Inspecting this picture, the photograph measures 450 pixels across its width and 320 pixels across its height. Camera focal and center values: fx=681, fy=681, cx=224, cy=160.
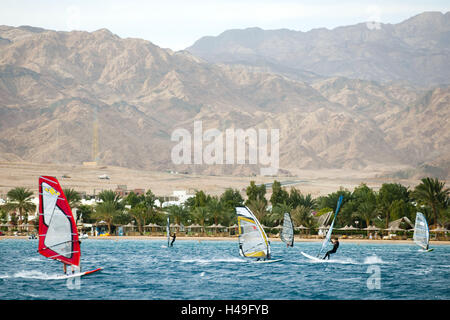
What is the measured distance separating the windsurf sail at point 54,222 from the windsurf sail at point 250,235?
15.4 m

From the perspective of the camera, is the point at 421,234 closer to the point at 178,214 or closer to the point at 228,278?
the point at 228,278

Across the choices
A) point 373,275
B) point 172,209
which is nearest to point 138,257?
point 373,275

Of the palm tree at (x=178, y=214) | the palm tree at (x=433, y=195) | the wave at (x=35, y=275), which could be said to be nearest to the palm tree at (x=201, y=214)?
the palm tree at (x=178, y=214)

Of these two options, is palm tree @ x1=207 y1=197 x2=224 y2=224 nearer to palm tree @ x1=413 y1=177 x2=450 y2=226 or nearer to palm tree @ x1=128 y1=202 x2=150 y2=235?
palm tree @ x1=128 y1=202 x2=150 y2=235

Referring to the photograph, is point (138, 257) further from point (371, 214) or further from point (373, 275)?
point (371, 214)

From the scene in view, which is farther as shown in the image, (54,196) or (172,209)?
(172,209)

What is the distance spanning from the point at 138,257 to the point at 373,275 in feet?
74.6

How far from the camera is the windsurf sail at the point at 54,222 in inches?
1210

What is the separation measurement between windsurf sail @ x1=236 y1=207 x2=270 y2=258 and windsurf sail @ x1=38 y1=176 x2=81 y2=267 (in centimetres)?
1538

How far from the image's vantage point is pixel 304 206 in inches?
4230

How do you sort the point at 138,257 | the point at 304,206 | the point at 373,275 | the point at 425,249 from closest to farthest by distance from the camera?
the point at 373,275 → the point at 138,257 → the point at 425,249 → the point at 304,206

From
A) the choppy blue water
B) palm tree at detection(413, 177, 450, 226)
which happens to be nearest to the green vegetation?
palm tree at detection(413, 177, 450, 226)

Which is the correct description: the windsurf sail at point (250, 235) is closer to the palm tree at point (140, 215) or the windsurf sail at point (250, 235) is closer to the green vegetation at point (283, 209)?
the green vegetation at point (283, 209)

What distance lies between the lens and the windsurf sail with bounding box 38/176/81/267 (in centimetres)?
3073
